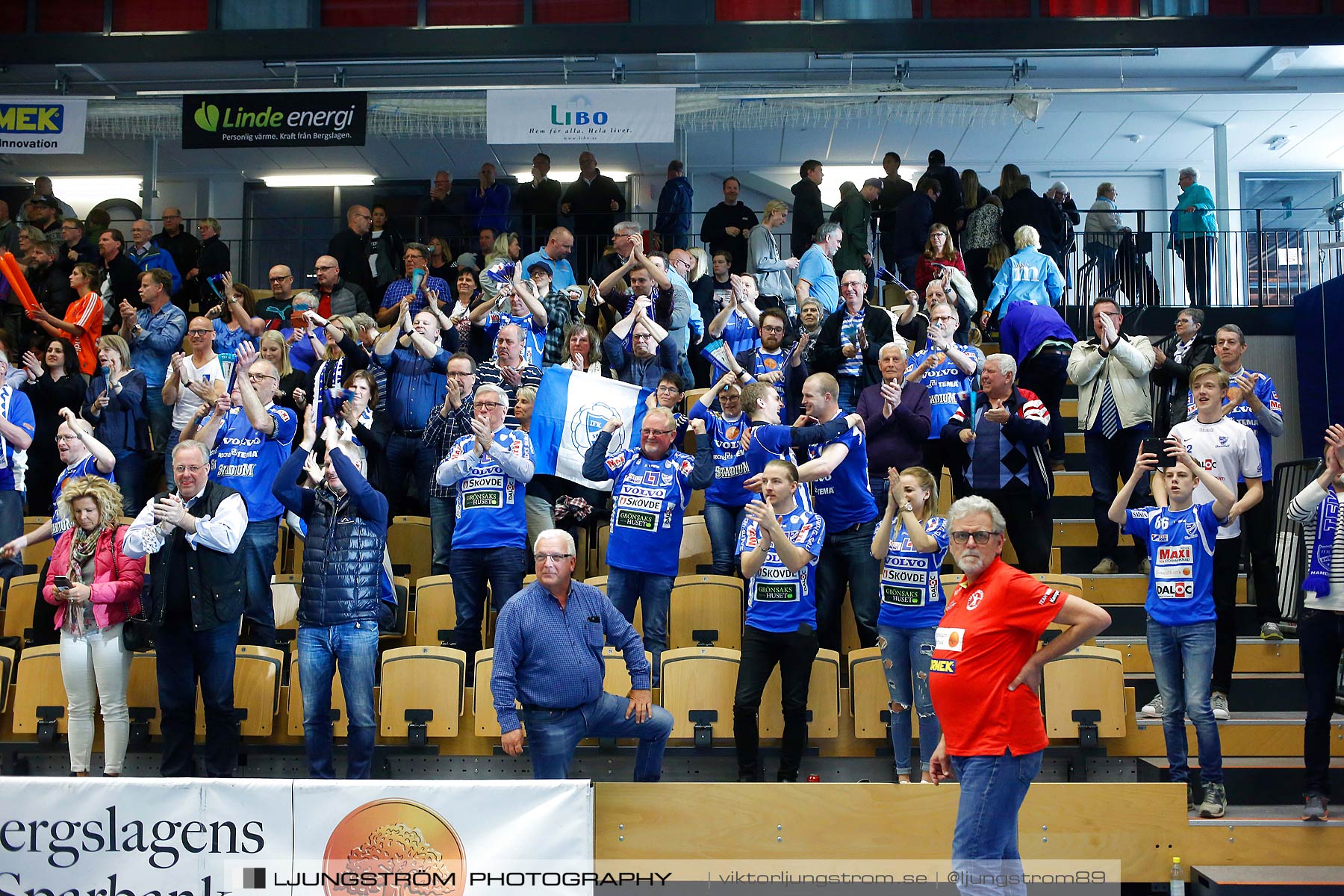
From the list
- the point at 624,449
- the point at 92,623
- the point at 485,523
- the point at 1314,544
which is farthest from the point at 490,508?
the point at 1314,544

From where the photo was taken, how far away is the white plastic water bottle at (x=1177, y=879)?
5.64 meters

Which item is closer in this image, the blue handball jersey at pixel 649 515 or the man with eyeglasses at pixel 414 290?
the blue handball jersey at pixel 649 515

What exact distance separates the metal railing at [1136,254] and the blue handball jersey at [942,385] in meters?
4.70

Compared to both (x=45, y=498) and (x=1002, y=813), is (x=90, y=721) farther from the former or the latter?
(x=1002, y=813)

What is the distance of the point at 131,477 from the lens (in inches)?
356

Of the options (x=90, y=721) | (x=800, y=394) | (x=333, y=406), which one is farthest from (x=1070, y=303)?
(x=90, y=721)

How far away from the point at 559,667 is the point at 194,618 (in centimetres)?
199

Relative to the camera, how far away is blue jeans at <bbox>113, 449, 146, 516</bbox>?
9.02m

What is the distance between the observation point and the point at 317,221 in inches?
765

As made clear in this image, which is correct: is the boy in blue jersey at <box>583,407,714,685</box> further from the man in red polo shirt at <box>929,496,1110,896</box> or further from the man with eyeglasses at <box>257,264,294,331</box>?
the man with eyeglasses at <box>257,264,294,331</box>

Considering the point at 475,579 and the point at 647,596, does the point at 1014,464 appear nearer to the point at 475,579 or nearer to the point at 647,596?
the point at 647,596

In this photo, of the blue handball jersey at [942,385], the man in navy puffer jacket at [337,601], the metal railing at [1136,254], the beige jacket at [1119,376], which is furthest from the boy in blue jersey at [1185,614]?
the metal railing at [1136,254]

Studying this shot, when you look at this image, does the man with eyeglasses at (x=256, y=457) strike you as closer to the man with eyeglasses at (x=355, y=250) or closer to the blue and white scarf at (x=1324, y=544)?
the man with eyeglasses at (x=355, y=250)

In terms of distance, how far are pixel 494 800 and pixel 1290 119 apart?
15907mm
